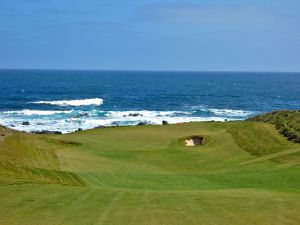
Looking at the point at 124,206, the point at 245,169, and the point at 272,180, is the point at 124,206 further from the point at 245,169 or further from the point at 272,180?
the point at 245,169

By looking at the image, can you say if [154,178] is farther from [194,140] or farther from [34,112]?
[34,112]

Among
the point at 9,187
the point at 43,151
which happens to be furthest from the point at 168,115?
the point at 9,187

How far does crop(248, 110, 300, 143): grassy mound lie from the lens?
38.1m

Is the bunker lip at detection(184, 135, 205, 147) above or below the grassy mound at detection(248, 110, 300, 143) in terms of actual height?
below

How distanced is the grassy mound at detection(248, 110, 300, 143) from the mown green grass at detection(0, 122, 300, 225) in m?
0.90

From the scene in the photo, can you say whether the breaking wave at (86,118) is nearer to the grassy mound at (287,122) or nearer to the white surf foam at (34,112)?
the white surf foam at (34,112)

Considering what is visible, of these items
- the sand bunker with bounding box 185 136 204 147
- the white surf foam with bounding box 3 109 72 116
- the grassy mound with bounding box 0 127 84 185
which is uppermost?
the grassy mound with bounding box 0 127 84 185

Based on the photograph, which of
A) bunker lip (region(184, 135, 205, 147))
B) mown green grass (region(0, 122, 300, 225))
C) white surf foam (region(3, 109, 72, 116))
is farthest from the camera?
white surf foam (region(3, 109, 72, 116))

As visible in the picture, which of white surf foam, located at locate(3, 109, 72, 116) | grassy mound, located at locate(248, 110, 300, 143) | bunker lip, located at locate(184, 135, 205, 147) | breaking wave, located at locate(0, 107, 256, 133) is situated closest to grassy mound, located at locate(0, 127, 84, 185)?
bunker lip, located at locate(184, 135, 205, 147)

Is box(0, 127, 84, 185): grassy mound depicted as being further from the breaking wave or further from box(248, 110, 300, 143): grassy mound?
the breaking wave

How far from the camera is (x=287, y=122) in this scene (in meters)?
42.3

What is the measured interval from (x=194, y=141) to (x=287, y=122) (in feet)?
28.5

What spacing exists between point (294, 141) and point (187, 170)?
11147mm

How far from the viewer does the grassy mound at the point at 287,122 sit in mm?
38069
